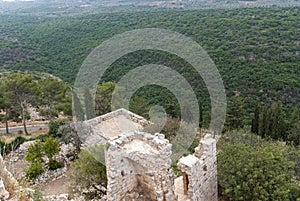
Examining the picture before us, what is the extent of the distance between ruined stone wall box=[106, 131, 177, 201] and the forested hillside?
2281 cm

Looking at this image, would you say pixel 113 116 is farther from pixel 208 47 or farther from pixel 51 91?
pixel 208 47

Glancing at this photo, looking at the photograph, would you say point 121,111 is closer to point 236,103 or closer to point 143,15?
point 236,103

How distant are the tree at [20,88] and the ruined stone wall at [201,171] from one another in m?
19.2

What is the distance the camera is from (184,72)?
3731cm

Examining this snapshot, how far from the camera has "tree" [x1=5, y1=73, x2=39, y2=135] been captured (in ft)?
78.7

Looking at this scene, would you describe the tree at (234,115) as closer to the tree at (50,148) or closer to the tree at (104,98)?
the tree at (104,98)

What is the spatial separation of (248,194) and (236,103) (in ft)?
57.7

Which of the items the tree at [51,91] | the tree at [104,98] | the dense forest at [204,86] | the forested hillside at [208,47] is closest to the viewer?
the dense forest at [204,86]

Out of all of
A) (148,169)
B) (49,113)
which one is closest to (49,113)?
(49,113)

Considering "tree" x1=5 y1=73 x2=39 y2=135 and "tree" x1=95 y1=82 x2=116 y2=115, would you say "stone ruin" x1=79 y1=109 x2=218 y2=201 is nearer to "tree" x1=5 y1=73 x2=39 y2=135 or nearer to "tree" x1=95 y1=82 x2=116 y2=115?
"tree" x1=95 y1=82 x2=116 y2=115

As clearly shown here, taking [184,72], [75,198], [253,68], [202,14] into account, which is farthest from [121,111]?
[202,14]

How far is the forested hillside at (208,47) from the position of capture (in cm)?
3603

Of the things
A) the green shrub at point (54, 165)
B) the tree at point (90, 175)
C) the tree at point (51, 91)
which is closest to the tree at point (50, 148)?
the green shrub at point (54, 165)

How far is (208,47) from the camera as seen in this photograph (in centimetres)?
4475
